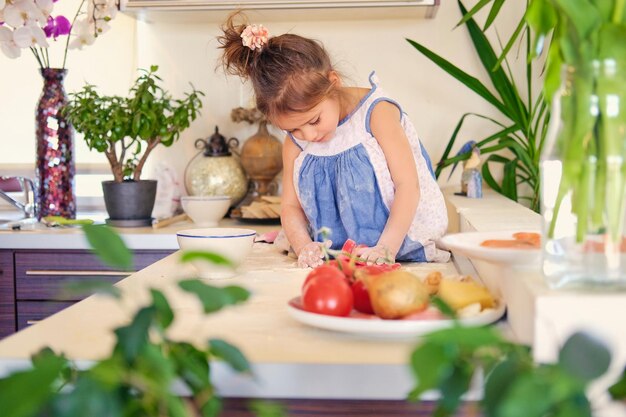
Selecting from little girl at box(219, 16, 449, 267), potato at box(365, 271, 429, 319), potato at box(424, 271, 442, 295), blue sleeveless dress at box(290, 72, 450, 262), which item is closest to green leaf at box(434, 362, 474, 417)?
potato at box(365, 271, 429, 319)

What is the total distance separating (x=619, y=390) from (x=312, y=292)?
47 centimetres

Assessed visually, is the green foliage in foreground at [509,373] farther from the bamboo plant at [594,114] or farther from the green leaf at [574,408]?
the bamboo plant at [594,114]

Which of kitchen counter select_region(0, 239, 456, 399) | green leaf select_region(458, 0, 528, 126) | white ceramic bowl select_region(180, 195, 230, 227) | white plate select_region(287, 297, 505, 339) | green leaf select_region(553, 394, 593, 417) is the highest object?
green leaf select_region(458, 0, 528, 126)

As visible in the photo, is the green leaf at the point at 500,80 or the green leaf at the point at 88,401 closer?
the green leaf at the point at 88,401

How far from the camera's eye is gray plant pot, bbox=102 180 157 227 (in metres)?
2.64

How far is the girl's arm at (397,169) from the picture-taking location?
197 centimetres

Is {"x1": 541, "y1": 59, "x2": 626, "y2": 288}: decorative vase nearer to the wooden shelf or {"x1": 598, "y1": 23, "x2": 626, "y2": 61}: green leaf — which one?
{"x1": 598, "y1": 23, "x2": 626, "y2": 61}: green leaf

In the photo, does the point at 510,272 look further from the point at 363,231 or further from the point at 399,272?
the point at 363,231

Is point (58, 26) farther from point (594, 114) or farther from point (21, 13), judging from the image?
point (594, 114)

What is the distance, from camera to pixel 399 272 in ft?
3.63

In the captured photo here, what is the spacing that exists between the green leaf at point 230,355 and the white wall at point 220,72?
2.22 metres

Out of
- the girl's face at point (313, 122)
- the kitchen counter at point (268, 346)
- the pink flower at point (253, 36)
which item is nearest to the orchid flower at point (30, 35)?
the pink flower at point (253, 36)

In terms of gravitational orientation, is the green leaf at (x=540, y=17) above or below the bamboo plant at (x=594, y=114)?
above

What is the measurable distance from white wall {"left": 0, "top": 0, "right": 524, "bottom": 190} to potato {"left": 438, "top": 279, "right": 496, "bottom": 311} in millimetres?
1791
